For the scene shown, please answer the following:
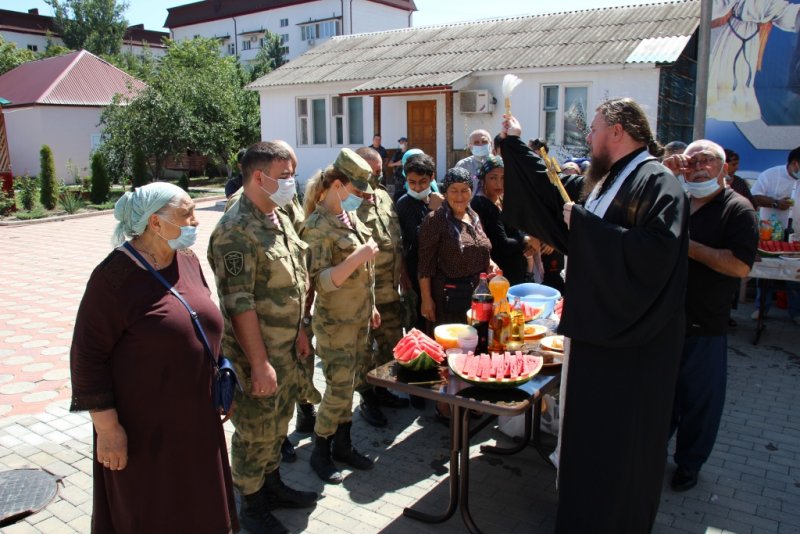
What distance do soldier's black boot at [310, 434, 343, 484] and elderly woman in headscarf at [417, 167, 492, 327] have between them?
1243 mm

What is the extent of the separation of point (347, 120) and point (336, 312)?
1636 centimetres

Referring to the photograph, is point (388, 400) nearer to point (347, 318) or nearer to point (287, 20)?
point (347, 318)

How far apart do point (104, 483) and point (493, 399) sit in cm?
177

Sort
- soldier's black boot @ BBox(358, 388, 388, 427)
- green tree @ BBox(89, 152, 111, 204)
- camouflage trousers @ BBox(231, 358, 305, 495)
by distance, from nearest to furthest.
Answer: camouflage trousers @ BBox(231, 358, 305, 495) < soldier's black boot @ BBox(358, 388, 388, 427) < green tree @ BBox(89, 152, 111, 204)

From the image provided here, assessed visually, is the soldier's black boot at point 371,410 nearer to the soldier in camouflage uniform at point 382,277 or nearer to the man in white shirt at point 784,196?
the soldier in camouflage uniform at point 382,277

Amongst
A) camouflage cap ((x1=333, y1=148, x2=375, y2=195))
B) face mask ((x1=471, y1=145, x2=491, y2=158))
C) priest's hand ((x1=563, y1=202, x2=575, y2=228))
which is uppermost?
face mask ((x1=471, y1=145, x2=491, y2=158))

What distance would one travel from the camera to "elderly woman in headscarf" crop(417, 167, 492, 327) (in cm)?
448

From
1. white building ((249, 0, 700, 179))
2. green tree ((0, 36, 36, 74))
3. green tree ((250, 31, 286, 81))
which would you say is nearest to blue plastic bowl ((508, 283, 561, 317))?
white building ((249, 0, 700, 179))

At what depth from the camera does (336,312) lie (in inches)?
157

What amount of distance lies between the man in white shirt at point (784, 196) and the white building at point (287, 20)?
3820cm

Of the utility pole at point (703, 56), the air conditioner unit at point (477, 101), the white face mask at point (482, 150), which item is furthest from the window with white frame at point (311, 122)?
the white face mask at point (482, 150)

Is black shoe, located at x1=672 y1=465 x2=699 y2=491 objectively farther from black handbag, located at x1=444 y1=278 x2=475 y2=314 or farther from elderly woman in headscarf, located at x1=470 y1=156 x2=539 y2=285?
elderly woman in headscarf, located at x1=470 y1=156 x2=539 y2=285

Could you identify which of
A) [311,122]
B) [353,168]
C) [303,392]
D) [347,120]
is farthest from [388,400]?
[311,122]

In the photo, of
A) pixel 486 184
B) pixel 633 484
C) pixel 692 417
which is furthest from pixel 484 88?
pixel 633 484
